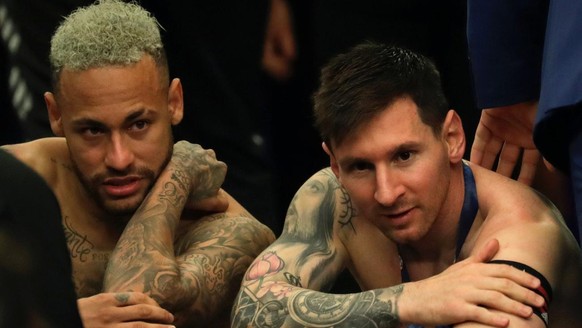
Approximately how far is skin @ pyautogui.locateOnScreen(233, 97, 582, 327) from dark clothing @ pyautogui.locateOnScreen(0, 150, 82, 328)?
1.39 metres

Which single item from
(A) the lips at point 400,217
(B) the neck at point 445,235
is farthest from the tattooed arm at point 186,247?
(A) the lips at point 400,217

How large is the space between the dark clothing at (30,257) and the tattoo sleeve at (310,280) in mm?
1410

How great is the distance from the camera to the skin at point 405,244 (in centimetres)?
307

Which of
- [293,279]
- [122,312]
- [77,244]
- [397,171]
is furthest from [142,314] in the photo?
[397,171]

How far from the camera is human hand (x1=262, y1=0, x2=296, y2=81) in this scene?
4.83m

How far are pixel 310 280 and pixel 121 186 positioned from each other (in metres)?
0.74

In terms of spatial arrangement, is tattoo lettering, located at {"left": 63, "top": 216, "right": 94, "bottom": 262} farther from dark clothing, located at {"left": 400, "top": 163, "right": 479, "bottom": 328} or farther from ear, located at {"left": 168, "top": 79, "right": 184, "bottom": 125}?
dark clothing, located at {"left": 400, "top": 163, "right": 479, "bottom": 328}

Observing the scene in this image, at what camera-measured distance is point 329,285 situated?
361cm

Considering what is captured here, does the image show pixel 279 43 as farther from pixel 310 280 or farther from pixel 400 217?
pixel 400 217

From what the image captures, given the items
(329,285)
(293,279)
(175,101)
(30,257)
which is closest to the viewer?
(30,257)

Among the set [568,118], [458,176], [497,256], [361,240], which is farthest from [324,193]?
[568,118]

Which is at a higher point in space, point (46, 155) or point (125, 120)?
point (125, 120)

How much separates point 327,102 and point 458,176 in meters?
0.42

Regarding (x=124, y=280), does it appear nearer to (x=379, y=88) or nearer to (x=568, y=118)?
(x=379, y=88)
